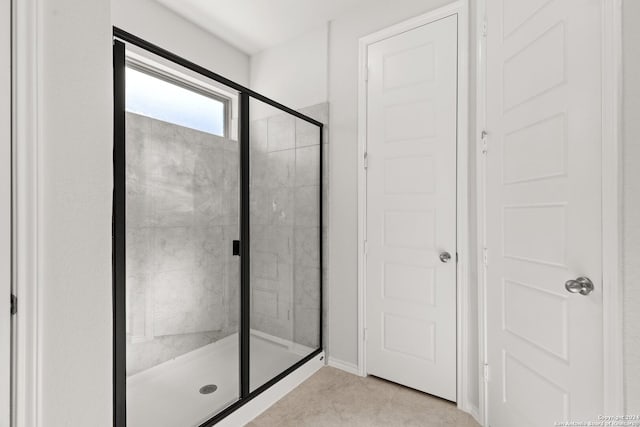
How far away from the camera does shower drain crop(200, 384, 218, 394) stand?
174 centimetres

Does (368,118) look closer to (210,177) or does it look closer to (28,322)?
(210,177)

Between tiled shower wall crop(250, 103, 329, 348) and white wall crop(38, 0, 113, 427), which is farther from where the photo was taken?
tiled shower wall crop(250, 103, 329, 348)

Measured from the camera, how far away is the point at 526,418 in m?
1.34

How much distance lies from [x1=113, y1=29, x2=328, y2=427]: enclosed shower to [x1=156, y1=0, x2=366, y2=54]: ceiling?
86 centimetres

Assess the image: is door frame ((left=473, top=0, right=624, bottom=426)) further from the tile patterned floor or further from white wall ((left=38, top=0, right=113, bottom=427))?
white wall ((left=38, top=0, right=113, bottom=427))

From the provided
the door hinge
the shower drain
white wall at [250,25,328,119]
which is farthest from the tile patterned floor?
white wall at [250,25,328,119]

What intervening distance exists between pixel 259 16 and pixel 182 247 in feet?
6.30

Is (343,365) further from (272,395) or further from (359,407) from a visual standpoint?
(272,395)

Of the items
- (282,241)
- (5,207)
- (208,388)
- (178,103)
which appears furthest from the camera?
(282,241)

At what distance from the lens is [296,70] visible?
2584 millimetres

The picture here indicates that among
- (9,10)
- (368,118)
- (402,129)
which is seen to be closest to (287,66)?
(368,118)

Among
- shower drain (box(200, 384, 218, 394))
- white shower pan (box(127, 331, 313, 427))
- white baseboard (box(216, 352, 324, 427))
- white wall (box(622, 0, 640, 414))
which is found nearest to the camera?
white wall (box(622, 0, 640, 414))

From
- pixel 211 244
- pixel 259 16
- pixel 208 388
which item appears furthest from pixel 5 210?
pixel 259 16

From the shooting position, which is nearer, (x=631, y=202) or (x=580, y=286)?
(x=631, y=202)
